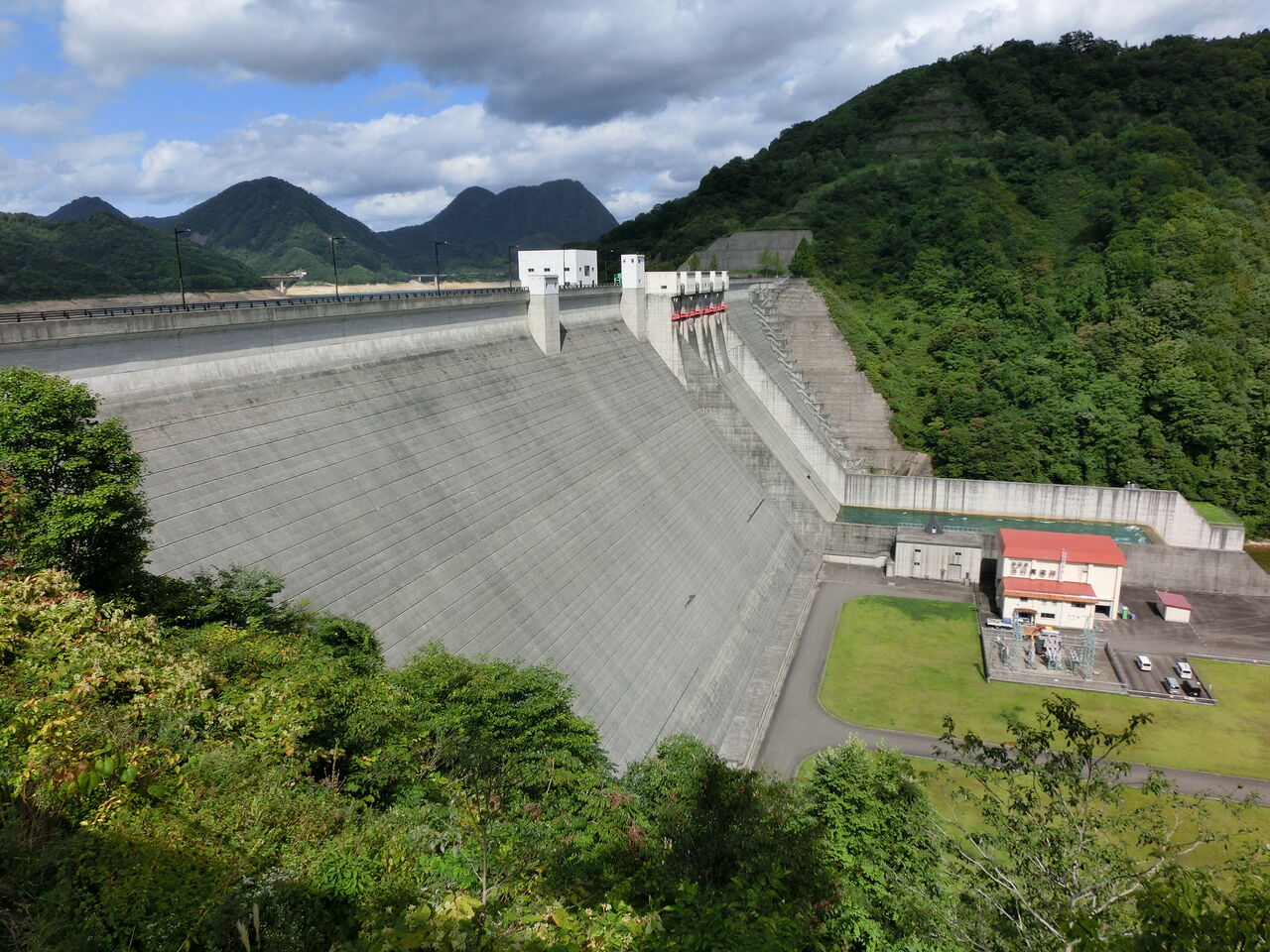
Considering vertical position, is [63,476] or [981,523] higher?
[63,476]

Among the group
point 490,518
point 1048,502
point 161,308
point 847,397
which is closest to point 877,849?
point 490,518

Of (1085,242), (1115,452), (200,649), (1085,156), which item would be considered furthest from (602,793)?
(1085,156)

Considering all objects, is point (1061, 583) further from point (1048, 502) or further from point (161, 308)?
point (161, 308)

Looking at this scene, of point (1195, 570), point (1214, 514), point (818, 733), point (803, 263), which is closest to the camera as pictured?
point (818, 733)

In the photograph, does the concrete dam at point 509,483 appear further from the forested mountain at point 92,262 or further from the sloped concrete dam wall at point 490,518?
the forested mountain at point 92,262

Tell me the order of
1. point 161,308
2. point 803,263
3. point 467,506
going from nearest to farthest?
point 161,308, point 467,506, point 803,263

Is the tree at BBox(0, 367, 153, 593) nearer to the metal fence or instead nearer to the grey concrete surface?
the metal fence
